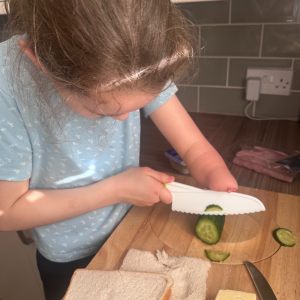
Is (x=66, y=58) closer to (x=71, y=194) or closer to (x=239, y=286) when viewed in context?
(x=71, y=194)

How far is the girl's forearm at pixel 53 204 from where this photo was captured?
0.58 meters

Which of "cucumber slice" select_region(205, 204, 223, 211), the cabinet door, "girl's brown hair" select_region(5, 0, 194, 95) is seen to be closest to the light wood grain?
"cucumber slice" select_region(205, 204, 223, 211)

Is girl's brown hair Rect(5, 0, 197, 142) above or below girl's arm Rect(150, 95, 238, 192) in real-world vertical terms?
above

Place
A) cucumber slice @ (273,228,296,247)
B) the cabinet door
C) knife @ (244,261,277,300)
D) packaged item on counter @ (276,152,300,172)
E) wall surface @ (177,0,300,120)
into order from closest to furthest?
1. knife @ (244,261,277,300)
2. cucumber slice @ (273,228,296,247)
3. packaged item on counter @ (276,152,300,172)
4. wall surface @ (177,0,300,120)
5. the cabinet door

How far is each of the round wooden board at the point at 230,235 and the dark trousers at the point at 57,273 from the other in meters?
0.23

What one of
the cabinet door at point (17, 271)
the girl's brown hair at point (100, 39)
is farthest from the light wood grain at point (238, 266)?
the cabinet door at point (17, 271)

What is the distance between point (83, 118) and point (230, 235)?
1.33ft

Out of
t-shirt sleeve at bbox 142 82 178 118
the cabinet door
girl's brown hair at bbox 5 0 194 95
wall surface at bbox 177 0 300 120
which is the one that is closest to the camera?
girl's brown hair at bbox 5 0 194 95

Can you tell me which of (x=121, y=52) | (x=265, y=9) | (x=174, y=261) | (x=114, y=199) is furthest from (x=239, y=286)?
(x=265, y=9)

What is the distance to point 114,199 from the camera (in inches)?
25.0

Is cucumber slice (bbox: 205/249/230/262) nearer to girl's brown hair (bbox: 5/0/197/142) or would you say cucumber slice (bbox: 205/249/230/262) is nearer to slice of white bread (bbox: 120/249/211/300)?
slice of white bread (bbox: 120/249/211/300)

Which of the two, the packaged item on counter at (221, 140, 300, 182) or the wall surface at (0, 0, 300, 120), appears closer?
the packaged item on counter at (221, 140, 300, 182)

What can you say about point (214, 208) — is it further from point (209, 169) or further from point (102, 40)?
point (102, 40)

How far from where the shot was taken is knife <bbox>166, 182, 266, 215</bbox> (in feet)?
2.02
